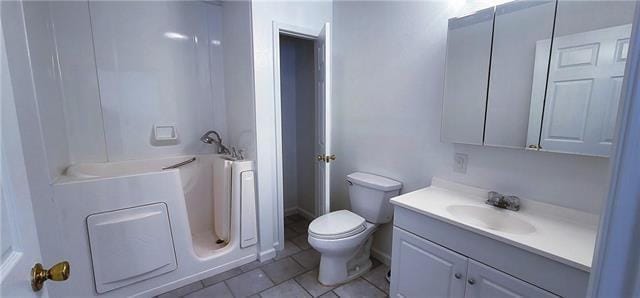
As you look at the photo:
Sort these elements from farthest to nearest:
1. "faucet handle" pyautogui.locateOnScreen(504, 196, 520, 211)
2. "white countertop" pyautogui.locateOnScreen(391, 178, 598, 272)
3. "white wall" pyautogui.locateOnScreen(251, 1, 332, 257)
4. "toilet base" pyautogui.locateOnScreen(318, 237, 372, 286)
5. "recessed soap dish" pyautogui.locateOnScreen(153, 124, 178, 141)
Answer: "recessed soap dish" pyautogui.locateOnScreen(153, 124, 178, 141), "white wall" pyautogui.locateOnScreen(251, 1, 332, 257), "toilet base" pyautogui.locateOnScreen(318, 237, 372, 286), "faucet handle" pyautogui.locateOnScreen(504, 196, 520, 211), "white countertop" pyautogui.locateOnScreen(391, 178, 598, 272)

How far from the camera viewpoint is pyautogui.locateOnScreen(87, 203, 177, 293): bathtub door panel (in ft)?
5.46

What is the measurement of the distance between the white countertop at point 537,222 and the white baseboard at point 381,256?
0.81 m

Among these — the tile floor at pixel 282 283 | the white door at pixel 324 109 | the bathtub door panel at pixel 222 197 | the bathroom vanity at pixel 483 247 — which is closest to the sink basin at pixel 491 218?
the bathroom vanity at pixel 483 247

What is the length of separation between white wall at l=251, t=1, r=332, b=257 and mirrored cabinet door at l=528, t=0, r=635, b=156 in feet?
5.58

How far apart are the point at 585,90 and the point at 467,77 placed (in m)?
0.51

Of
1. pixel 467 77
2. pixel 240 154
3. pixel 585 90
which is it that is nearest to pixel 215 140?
pixel 240 154

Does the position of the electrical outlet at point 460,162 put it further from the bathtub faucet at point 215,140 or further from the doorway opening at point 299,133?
the bathtub faucet at point 215,140

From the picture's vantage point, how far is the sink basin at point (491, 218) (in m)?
1.36

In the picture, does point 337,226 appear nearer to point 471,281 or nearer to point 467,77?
point 471,281

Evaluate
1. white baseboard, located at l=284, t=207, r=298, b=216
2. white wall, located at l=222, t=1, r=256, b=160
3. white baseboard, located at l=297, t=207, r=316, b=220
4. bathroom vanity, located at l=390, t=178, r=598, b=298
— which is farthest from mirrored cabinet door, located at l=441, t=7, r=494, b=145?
white baseboard, located at l=284, t=207, r=298, b=216

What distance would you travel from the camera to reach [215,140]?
2615mm

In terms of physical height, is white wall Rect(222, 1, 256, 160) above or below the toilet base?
above

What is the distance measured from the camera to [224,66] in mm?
2588

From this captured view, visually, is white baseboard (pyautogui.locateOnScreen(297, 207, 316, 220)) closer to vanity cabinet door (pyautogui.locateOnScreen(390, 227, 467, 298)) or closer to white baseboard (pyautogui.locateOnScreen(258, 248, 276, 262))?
white baseboard (pyautogui.locateOnScreen(258, 248, 276, 262))
